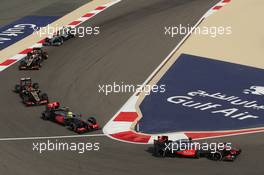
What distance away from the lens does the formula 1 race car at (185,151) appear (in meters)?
25.7

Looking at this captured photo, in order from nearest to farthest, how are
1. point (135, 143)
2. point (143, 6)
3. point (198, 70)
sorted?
point (135, 143)
point (198, 70)
point (143, 6)

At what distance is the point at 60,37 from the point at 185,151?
20.1m

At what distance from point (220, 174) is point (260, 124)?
616 cm

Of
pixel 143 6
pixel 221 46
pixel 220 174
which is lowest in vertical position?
pixel 220 174

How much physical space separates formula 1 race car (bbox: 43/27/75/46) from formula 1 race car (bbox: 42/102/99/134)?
1214cm

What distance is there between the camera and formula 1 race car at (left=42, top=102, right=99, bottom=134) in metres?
29.7

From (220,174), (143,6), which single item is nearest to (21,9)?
(143,6)

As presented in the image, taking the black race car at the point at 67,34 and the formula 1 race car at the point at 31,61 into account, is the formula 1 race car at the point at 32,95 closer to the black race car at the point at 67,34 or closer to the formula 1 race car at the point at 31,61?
the formula 1 race car at the point at 31,61

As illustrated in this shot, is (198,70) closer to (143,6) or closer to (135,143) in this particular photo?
(135,143)

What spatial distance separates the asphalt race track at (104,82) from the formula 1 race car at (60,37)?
524mm

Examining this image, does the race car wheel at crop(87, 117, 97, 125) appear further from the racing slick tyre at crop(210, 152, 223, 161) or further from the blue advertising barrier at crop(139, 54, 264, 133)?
the racing slick tyre at crop(210, 152, 223, 161)

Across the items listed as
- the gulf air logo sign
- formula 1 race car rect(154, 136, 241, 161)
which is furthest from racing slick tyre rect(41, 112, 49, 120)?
formula 1 race car rect(154, 136, 241, 161)

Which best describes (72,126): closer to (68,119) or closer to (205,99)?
(68,119)

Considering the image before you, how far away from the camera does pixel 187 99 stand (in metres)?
33.3
